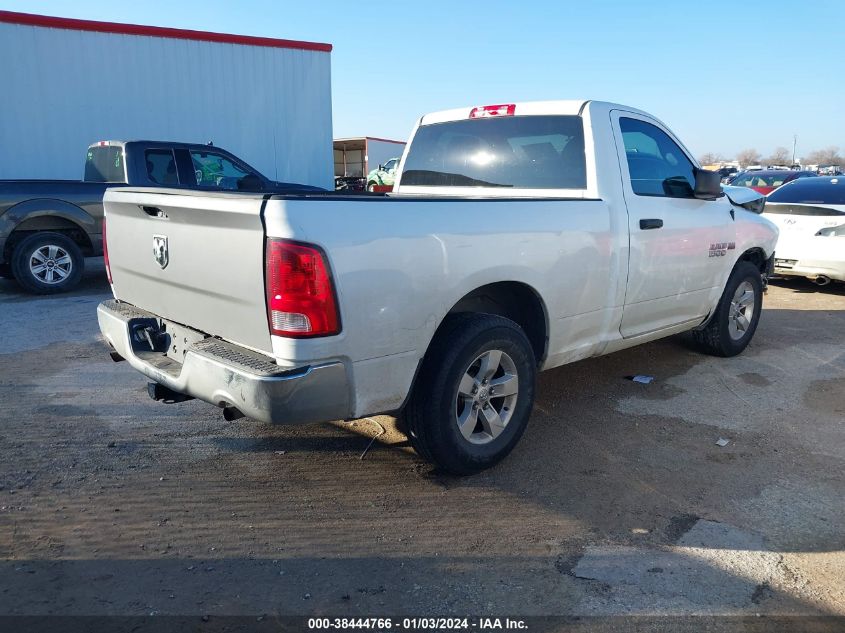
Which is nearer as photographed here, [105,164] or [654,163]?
[654,163]

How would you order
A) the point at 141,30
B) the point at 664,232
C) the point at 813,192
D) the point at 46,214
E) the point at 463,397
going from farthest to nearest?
the point at 141,30 → the point at 813,192 → the point at 46,214 → the point at 664,232 → the point at 463,397

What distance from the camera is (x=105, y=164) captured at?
886cm

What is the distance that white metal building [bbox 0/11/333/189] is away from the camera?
40.6 feet

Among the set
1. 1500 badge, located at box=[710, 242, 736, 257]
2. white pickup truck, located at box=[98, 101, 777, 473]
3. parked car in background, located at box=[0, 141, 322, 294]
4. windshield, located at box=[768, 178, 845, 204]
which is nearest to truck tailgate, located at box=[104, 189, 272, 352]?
white pickup truck, located at box=[98, 101, 777, 473]

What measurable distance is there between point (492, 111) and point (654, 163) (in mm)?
1177

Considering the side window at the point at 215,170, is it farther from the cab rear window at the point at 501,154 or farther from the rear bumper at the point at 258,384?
the rear bumper at the point at 258,384

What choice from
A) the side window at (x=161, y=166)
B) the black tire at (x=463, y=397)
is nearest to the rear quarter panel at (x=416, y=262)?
the black tire at (x=463, y=397)

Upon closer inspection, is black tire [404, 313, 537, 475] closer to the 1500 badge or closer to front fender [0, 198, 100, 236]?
the 1500 badge

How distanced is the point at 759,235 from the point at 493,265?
3.35 metres

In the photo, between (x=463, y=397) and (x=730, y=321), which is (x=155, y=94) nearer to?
(x=730, y=321)

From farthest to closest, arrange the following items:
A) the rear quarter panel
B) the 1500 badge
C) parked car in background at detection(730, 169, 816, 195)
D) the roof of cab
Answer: parked car in background at detection(730, 169, 816, 195), the 1500 badge, the roof of cab, the rear quarter panel

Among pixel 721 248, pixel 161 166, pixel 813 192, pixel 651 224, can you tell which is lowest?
pixel 721 248

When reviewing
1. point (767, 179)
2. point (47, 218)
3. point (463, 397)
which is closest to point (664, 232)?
point (463, 397)

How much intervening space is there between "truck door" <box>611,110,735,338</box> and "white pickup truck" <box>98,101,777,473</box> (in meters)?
0.02
